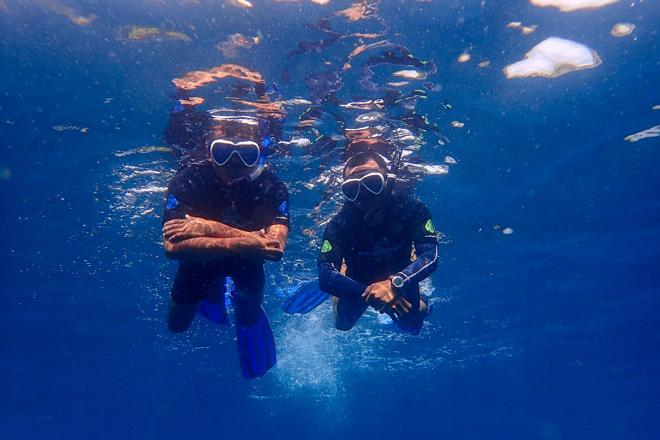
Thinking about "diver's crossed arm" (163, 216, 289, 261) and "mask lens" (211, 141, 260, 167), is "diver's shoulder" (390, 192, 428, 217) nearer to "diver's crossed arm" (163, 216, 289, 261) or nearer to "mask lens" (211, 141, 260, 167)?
"mask lens" (211, 141, 260, 167)

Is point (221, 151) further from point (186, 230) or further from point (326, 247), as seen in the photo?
point (326, 247)

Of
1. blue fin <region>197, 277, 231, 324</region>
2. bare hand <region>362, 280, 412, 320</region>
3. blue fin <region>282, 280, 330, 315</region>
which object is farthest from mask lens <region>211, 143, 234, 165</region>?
blue fin <region>282, 280, 330, 315</region>

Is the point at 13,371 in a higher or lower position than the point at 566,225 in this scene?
lower

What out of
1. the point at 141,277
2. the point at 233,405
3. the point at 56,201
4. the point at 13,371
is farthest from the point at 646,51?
the point at 233,405

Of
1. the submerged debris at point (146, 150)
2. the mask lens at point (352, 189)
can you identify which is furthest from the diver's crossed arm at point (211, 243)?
the submerged debris at point (146, 150)

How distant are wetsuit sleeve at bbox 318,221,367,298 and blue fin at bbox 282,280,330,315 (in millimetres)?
2239

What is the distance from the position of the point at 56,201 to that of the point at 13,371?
26.9 metres

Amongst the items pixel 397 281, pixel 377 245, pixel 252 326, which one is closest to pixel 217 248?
pixel 397 281

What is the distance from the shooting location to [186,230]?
5.23 m

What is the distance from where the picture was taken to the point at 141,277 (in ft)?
62.2

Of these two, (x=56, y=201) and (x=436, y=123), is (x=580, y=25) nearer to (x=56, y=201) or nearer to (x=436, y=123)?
(x=436, y=123)

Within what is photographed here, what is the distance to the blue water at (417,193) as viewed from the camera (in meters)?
8.05

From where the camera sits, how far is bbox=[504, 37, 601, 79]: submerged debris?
28.4 feet

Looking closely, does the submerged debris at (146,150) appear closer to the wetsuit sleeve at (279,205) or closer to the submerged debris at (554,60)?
the wetsuit sleeve at (279,205)
